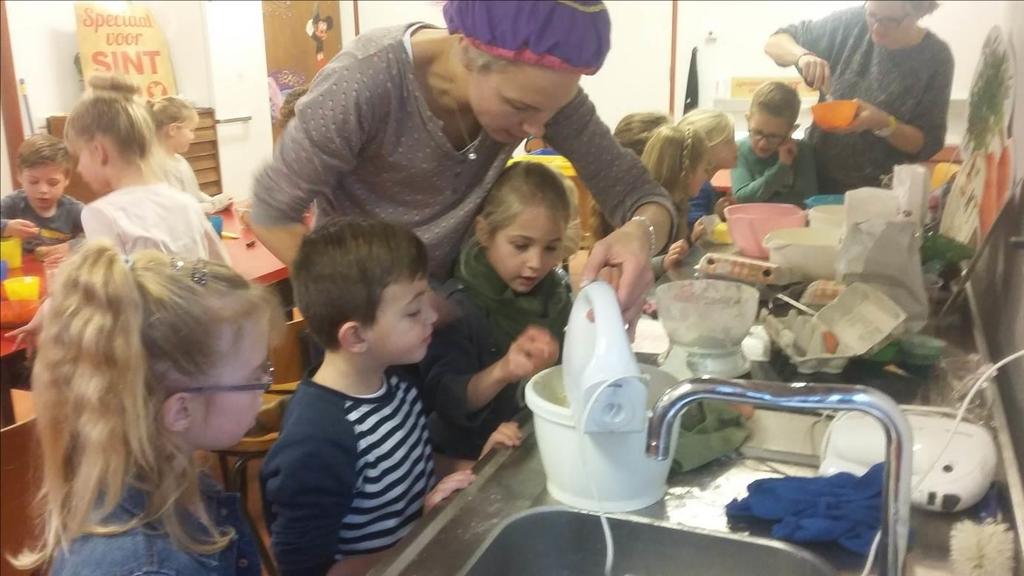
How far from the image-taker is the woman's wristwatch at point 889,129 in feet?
6.27

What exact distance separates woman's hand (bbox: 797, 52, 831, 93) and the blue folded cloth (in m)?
1.31

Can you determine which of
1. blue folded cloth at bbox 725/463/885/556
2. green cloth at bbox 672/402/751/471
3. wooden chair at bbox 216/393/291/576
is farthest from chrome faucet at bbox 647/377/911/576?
wooden chair at bbox 216/393/291/576

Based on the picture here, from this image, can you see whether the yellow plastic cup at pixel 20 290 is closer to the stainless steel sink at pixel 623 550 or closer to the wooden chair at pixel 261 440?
the wooden chair at pixel 261 440

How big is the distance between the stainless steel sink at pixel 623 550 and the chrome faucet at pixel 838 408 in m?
0.15

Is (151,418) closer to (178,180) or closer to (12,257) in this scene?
(12,257)

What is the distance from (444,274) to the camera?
135cm

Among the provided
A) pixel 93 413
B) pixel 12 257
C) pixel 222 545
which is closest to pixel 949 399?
pixel 222 545

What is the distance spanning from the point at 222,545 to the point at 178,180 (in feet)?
7.58

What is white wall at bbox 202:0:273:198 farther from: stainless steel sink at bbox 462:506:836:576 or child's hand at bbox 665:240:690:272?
stainless steel sink at bbox 462:506:836:576

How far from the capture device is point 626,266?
1068 millimetres

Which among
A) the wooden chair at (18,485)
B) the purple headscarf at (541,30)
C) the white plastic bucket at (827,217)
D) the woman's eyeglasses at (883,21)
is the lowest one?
the wooden chair at (18,485)

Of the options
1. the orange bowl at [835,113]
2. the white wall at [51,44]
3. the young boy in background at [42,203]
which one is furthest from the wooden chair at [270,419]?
the white wall at [51,44]

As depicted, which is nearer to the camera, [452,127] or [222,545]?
[222,545]

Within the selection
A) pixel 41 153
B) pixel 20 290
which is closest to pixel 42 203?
pixel 41 153
